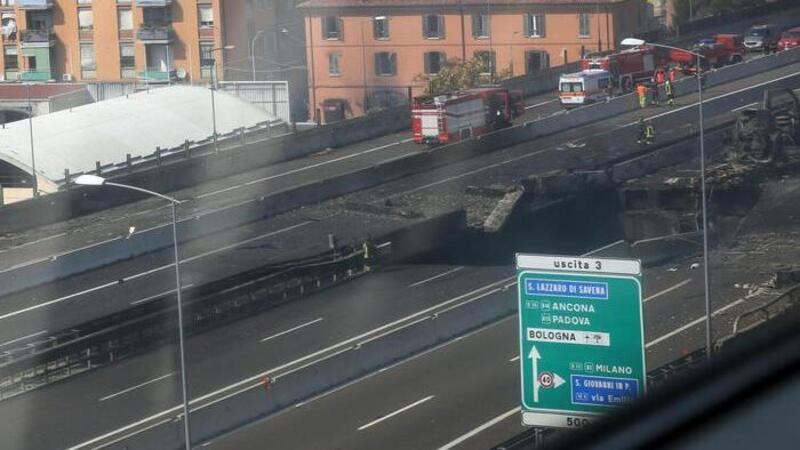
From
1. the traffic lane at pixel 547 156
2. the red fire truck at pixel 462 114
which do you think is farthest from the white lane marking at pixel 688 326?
the red fire truck at pixel 462 114

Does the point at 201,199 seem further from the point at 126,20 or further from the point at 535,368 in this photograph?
the point at 126,20

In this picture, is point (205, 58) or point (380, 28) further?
point (205, 58)

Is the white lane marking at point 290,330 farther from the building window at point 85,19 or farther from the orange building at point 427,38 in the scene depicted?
the building window at point 85,19

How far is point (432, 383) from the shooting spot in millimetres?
13000

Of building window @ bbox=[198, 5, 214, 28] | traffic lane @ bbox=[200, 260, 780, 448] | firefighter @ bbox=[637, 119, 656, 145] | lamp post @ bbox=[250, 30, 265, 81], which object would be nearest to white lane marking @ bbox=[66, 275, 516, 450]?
traffic lane @ bbox=[200, 260, 780, 448]

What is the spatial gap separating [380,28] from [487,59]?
2.86 meters

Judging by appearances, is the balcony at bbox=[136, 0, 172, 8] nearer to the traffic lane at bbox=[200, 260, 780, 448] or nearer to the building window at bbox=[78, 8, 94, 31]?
the building window at bbox=[78, 8, 94, 31]

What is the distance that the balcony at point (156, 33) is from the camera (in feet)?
130

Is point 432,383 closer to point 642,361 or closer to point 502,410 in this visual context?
point 502,410

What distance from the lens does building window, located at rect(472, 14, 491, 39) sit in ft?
117

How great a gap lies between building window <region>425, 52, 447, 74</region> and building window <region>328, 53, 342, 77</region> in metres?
2.16

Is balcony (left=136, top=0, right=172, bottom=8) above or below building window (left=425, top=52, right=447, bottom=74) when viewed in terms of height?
above

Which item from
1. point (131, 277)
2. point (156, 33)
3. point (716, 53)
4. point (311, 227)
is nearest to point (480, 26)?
point (716, 53)

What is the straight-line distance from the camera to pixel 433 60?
35969 mm
